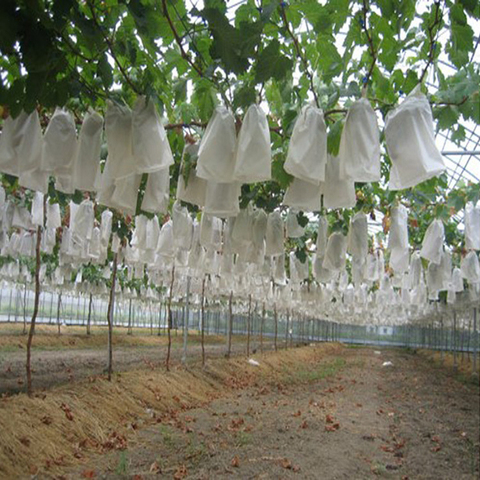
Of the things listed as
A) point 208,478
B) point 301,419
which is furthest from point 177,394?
point 208,478

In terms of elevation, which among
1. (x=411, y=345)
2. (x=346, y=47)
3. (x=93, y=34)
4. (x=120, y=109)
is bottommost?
(x=411, y=345)

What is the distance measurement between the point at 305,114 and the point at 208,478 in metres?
3.77

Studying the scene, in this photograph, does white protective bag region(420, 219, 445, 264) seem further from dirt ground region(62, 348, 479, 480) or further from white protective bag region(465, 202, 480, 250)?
dirt ground region(62, 348, 479, 480)

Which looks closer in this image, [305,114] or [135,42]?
[305,114]

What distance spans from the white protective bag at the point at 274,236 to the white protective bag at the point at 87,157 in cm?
221

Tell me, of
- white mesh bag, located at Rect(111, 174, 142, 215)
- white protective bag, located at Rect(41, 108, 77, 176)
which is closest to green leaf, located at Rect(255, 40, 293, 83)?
white mesh bag, located at Rect(111, 174, 142, 215)

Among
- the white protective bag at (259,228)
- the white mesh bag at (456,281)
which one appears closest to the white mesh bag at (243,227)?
the white protective bag at (259,228)

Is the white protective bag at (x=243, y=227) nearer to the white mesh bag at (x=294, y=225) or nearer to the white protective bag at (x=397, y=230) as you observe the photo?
the white mesh bag at (x=294, y=225)

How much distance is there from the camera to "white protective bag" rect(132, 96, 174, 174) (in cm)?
278

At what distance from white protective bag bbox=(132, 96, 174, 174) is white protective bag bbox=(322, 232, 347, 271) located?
293 cm

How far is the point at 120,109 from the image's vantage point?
2963mm

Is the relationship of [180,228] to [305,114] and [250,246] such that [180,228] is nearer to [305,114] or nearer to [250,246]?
[250,246]

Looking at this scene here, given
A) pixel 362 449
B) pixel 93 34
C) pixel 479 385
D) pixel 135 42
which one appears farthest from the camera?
pixel 479 385

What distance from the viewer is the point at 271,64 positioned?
2764 mm
